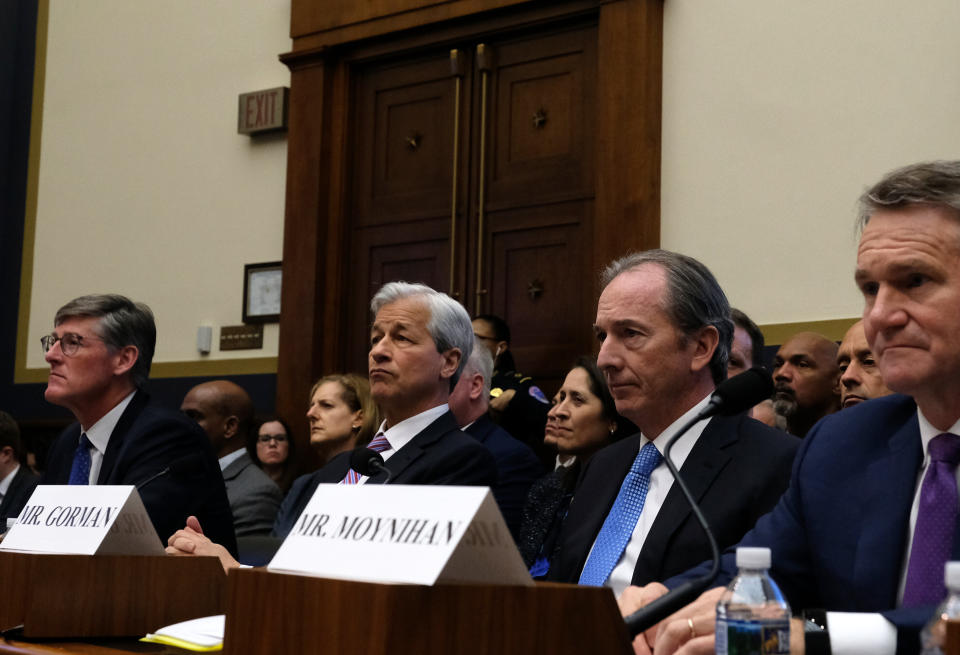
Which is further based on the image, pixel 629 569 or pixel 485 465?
pixel 485 465

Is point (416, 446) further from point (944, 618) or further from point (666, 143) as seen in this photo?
point (666, 143)

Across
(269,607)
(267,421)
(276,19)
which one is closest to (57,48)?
(276,19)

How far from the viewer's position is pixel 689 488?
231 centimetres

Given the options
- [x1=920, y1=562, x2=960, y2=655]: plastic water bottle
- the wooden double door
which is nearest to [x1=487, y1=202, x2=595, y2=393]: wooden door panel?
the wooden double door

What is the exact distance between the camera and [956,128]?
4.58 m

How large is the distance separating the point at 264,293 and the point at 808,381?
3403 millimetres

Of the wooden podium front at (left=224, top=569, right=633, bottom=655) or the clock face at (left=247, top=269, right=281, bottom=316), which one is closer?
the wooden podium front at (left=224, top=569, right=633, bottom=655)

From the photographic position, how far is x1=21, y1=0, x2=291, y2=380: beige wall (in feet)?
22.2

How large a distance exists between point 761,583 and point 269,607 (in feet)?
1.95

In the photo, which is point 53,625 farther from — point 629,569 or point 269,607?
point 629,569

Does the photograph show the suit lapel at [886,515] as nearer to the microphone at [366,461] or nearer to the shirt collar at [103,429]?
the microphone at [366,461]

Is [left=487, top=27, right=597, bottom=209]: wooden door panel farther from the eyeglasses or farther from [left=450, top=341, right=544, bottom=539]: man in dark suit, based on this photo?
the eyeglasses

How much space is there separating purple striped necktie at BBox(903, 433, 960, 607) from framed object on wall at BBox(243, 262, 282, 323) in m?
5.20

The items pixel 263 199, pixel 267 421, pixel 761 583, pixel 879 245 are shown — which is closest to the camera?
pixel 761 583
